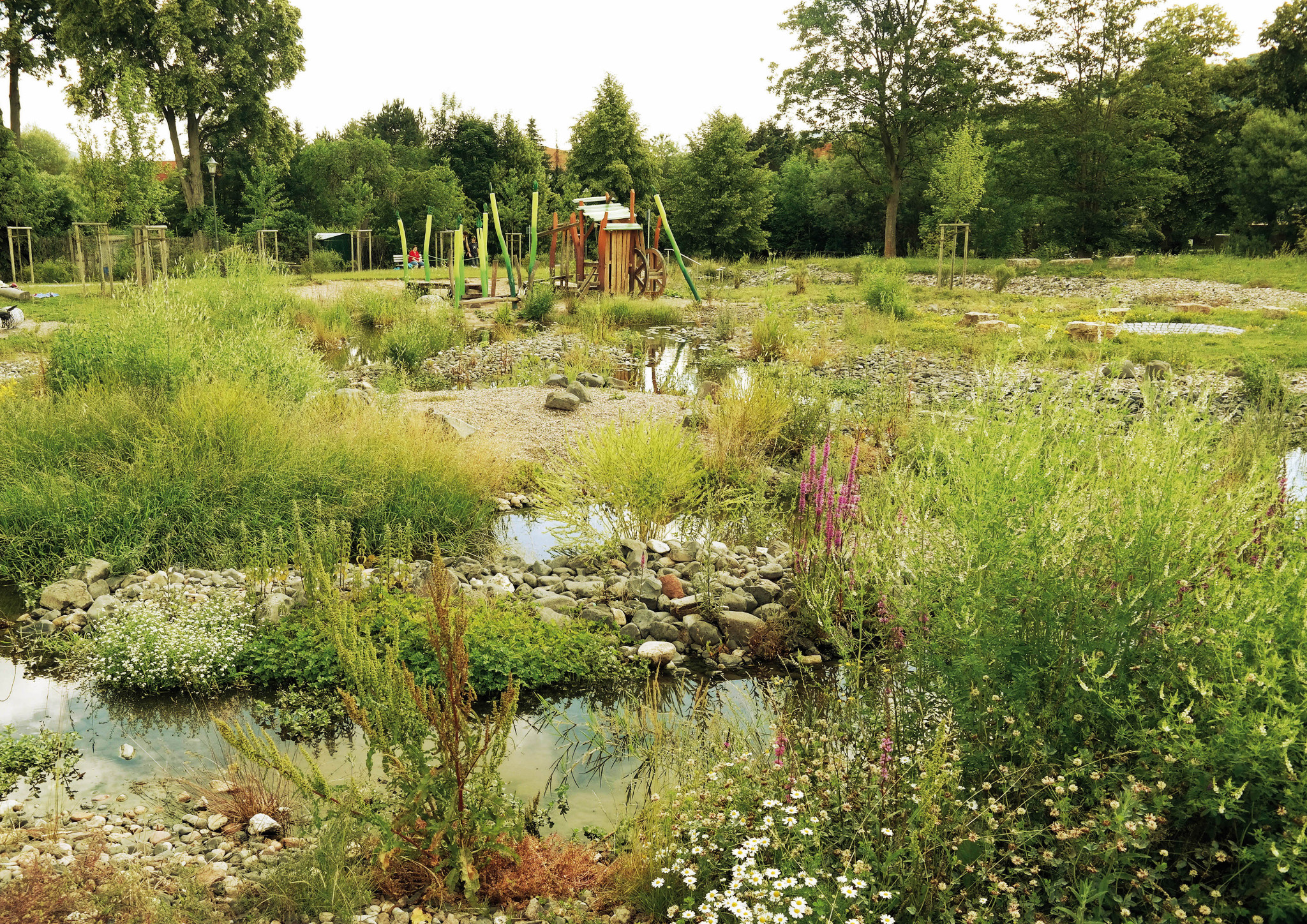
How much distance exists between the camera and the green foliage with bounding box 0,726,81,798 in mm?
3195

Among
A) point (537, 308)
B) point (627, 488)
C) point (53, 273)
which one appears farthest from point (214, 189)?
point (627, 488)

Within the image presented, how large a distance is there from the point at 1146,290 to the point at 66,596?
20.2 meters

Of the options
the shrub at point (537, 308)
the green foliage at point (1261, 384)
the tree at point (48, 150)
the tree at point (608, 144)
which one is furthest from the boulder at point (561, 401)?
the tree at point (48, 150)

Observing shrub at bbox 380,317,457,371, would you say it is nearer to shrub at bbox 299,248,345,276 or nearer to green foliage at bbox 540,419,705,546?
green foliage at bbox 540,419,705,546

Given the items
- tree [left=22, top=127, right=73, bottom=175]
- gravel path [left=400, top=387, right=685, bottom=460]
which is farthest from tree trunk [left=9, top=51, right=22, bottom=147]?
gravel path [left=400, top=387, right=685, bottom=460]

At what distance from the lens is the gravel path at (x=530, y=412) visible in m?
7.78

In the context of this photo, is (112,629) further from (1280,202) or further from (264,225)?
(1280,202)

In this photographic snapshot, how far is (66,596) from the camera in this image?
466 centimetres

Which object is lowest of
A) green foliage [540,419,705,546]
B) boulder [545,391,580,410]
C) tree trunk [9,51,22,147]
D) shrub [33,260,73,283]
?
green foliage [540,419,705,546]

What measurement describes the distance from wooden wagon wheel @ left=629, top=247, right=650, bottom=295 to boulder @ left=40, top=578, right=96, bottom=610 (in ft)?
52.9

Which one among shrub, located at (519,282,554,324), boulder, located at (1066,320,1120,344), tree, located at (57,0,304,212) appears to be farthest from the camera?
tree, located at (57,0,304,212)

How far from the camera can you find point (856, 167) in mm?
33906

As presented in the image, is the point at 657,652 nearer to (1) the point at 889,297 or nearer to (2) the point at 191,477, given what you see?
(2) the point at 191,477

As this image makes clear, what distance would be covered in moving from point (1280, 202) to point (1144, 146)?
4540mm
